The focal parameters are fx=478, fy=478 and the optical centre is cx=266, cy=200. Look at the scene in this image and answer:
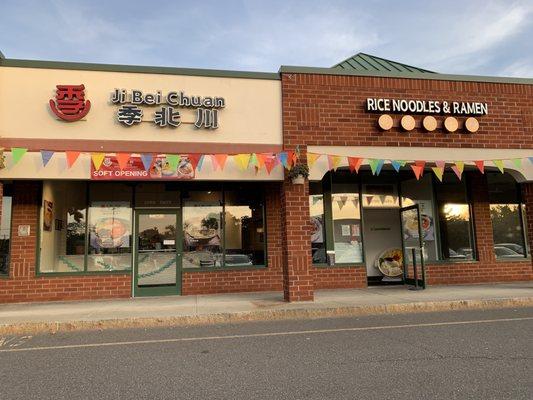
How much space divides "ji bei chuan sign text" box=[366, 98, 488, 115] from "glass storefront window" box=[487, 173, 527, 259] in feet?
10.8

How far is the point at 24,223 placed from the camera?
12.0 meters

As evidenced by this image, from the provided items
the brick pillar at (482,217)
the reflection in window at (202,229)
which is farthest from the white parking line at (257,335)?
the brick pillar at (482,217)

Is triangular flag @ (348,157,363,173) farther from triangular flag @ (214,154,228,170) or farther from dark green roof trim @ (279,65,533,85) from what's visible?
triangular flag @ (214,154,228,170)

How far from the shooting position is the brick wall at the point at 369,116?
11633mm

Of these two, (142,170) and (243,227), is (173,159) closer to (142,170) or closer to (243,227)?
(142,170)

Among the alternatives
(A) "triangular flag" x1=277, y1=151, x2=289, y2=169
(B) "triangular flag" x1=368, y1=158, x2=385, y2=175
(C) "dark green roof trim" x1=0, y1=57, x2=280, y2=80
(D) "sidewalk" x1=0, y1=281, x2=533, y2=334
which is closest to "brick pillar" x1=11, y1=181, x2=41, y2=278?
(D) "sidewalk" x1=0, y1=281, x2=533, y2=334

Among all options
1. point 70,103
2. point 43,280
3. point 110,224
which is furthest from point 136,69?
point 43,280

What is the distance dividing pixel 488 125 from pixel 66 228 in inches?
448

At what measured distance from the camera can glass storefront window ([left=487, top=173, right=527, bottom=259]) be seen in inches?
578

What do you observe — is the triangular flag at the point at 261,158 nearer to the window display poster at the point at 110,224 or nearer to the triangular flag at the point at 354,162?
the triangular flag at the point at 354,162

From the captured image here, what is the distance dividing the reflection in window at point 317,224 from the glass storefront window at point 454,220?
369 centimetres

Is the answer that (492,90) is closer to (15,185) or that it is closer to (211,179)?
(211,179)

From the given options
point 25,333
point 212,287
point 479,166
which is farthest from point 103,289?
point 479,166

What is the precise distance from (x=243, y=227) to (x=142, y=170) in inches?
137
